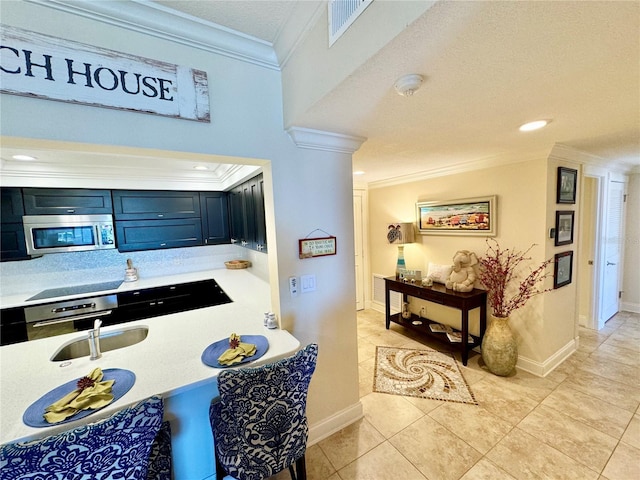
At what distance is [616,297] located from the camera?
376 cm

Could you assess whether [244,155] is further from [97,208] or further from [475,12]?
[97,208]

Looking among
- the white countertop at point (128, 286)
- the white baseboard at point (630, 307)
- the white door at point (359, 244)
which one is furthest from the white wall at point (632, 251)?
the white countertop at point (128, 286)

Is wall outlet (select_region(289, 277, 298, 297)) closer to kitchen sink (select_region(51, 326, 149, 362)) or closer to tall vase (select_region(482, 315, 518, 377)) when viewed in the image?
kitchen sink (select_region(51, 326, 149, 362))

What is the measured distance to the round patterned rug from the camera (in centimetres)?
229

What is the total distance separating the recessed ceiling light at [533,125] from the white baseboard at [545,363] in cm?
221

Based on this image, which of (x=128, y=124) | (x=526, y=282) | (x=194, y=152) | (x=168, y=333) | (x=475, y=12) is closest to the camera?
(x=475, y=12)

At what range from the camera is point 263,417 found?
3.69ft

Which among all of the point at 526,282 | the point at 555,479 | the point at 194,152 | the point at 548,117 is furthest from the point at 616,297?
the point at 194,152

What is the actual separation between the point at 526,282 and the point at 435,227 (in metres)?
1.10

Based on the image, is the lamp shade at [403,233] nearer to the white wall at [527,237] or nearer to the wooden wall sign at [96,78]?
the white wall at [527,237]

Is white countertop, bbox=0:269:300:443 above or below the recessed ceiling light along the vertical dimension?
below

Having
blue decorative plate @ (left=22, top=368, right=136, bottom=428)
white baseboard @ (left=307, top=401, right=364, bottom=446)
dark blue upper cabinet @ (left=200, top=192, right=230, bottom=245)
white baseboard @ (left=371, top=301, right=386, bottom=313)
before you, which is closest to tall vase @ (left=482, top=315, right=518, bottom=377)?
white baseboard @ (left=307, top=401, right=364, bottom=446)

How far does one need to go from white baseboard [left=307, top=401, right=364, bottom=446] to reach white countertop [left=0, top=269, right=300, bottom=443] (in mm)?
829

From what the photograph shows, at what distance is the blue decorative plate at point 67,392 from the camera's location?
98 cm
